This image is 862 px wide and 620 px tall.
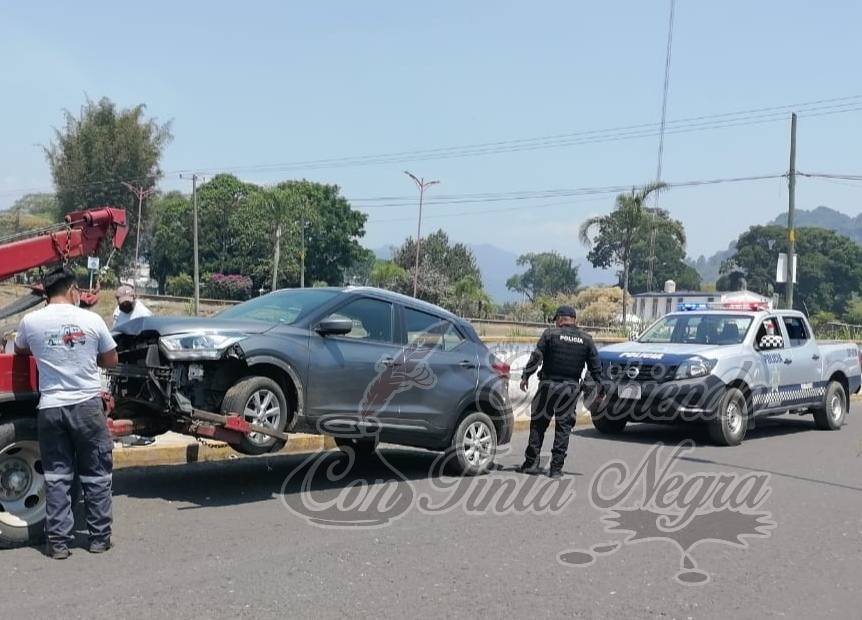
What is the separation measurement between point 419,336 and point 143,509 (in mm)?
3100

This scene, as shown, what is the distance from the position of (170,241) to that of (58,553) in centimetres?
7583

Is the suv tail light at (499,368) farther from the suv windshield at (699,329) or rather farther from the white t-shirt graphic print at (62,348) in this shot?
the white t-shirt graphic print at (62,348)

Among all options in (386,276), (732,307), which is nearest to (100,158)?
(386,276)

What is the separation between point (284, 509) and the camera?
25.0 feet

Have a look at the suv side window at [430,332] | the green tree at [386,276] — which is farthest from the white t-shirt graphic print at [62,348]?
the green tree at [386,276]

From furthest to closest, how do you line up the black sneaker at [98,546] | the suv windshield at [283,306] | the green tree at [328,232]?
1. the green tree at [328,232]
2. the suv windshield at [283,306]
3. the black sneaker at [98,546]

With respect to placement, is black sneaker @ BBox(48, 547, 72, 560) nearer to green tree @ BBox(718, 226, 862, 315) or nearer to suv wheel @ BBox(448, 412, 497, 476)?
suv wheel @ BBox(448, 412, 497, 476)

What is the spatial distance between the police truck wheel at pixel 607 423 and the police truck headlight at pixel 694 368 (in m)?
1.25

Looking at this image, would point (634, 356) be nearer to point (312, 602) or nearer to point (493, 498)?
point (493, 498)

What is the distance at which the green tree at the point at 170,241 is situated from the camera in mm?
78438

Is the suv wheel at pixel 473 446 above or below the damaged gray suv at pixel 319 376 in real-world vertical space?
below

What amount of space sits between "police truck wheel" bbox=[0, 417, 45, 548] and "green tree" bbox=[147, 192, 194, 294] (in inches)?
2894

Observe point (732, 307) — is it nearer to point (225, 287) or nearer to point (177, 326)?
point (177, 326)

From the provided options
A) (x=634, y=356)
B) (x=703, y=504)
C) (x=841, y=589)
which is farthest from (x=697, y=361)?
(x=841, y=589)
